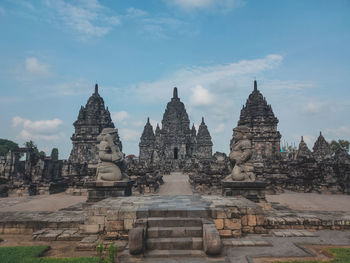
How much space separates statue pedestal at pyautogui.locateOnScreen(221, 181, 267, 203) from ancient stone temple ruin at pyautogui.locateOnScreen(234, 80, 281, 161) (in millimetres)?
24893

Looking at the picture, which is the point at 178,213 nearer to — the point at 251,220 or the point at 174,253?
the point at 174,253

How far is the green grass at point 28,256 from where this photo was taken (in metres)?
3.64

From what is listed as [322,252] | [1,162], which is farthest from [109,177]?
[1,162]

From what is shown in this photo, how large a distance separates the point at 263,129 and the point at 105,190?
2888 centimetres

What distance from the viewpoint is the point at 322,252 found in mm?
4027

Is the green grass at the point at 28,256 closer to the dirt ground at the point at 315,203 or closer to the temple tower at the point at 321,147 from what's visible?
the dirt ground at the point at 315,203

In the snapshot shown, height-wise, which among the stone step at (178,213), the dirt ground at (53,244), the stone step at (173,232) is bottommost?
the dirt ground at (53,244)

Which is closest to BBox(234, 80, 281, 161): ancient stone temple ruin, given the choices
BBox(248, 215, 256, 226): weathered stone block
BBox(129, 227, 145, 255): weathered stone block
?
BBox(248, 215, 256, 226): weathered stone block

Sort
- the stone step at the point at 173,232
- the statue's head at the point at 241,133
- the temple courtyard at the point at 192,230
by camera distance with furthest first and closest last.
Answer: the statue's head at the point at 241,133
the stone step at the point at 173,232
the temple courtyard at the point at 192,230

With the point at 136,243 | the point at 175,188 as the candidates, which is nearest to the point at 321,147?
the point at 175,188

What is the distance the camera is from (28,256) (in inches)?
153

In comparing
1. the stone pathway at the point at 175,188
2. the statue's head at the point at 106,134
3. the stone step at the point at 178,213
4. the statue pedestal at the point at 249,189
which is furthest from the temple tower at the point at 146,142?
the stone step at the point at 178,213

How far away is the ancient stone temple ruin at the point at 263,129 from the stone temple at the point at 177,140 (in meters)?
16.9

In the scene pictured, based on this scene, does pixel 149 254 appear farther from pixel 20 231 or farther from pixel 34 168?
pixel 34 168
